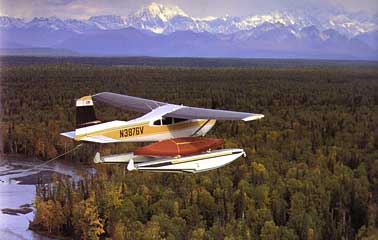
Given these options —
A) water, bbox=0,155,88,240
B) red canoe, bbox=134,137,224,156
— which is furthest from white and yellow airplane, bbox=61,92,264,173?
water, bbox=0,155,88,240

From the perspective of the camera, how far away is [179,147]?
6691 mm

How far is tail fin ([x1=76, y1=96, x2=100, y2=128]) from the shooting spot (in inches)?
266

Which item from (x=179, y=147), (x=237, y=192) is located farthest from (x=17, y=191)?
(x=179, y=147)

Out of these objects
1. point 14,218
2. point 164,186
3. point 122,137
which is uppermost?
point 122,137

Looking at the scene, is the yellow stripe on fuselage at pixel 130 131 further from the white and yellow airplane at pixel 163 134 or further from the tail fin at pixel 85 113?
the tail fin at pixel 85 113

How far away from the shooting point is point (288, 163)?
90.0 ft

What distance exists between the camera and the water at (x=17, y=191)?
979 inches

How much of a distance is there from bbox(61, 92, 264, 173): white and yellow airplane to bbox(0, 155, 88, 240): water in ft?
60.6

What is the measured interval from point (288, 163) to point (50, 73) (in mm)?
52266

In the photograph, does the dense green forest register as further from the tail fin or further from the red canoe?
the red canoe

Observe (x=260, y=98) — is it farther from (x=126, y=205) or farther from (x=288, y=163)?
(x=126, y=205)

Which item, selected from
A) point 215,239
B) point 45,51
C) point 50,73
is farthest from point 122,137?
point 45,51

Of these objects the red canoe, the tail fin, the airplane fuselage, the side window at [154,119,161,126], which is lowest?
the red canoe

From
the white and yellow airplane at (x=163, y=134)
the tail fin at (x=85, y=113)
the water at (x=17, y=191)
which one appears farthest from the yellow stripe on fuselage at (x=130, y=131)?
the water at (x=17, y=191)
